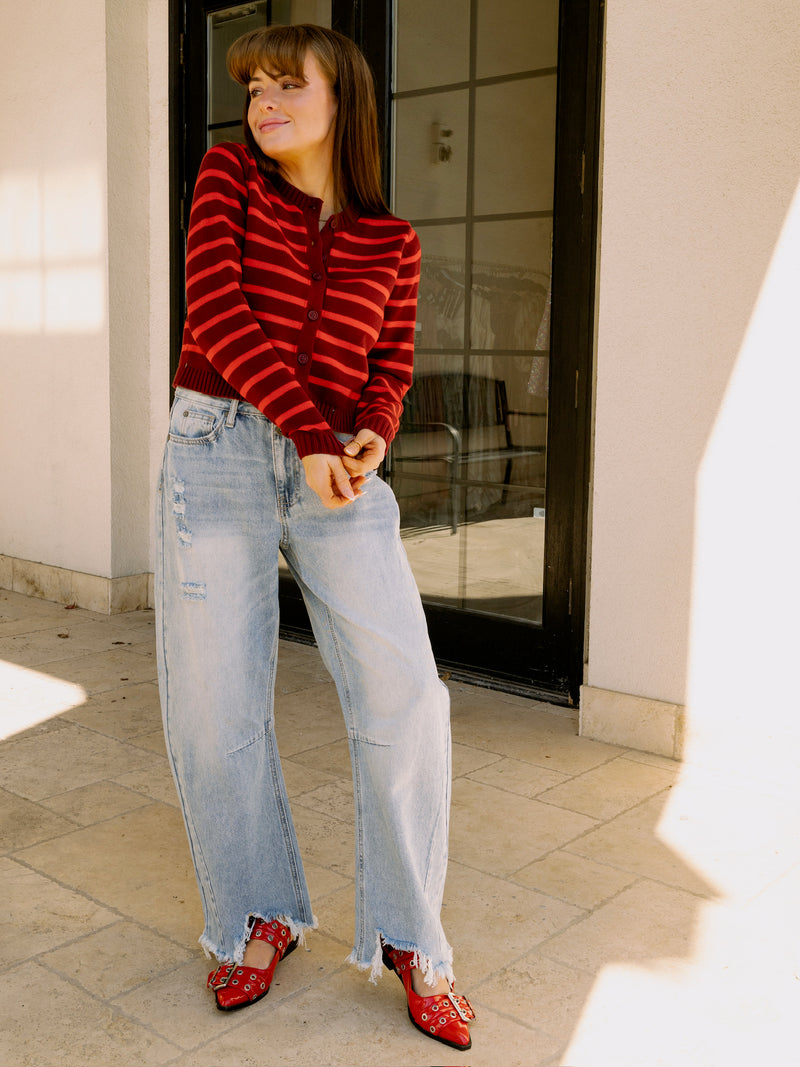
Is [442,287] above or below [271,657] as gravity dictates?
above

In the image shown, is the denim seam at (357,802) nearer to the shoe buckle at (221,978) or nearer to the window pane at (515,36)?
the shoe buckle at (221,978)

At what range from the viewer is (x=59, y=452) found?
499 centimetres

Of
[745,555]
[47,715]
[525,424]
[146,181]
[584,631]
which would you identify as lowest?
[47,715]

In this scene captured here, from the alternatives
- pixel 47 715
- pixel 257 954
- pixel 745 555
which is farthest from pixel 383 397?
pixel 47 715

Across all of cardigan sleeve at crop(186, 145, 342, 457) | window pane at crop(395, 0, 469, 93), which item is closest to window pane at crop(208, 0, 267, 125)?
window pane at crop(395, 0, 469, 93)

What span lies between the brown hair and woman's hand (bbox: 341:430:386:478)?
A: 387 mm

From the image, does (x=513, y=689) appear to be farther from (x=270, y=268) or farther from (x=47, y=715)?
(x=270, y=268)

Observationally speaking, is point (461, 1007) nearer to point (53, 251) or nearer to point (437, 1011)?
point (437, 1011)

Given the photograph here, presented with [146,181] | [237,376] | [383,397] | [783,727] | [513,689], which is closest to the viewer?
[237,376]

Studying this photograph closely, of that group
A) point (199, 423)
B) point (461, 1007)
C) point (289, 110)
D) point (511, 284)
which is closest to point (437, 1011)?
point (461, 1007)

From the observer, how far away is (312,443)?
5.27ft

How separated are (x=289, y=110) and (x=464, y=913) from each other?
60.0 inches

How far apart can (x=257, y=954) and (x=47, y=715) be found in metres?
1.75

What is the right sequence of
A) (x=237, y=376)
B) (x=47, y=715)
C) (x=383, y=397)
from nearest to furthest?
1. (x=237, y=376)
2. (x=383, y=397)
3. (x=47, y=715)
